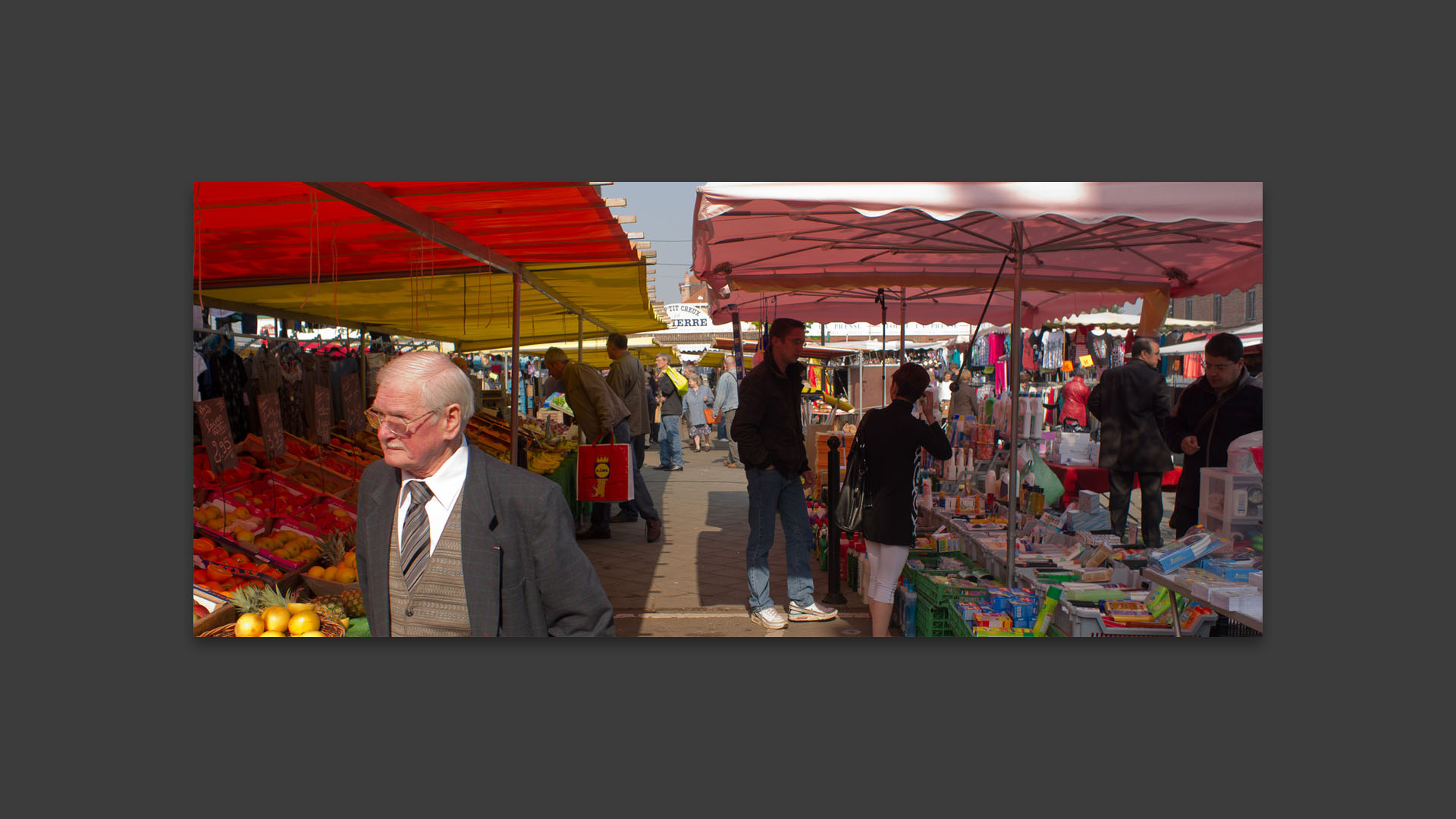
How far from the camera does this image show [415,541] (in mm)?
2266

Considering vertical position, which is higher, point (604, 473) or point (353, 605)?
point (604, 473)

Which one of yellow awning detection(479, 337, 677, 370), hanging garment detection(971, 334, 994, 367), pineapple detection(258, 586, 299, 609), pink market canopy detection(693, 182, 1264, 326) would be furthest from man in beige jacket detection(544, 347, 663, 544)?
hanging garment detection(971, 334, 994, 367)

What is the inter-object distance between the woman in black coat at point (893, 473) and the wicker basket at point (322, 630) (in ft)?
7.55

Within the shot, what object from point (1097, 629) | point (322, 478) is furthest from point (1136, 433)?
point (322, 478)

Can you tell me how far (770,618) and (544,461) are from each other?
3.93 metres

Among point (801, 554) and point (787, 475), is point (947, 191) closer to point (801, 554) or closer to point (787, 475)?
point (787, 475)

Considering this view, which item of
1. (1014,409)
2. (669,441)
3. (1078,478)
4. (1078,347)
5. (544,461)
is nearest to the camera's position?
(1014,409)

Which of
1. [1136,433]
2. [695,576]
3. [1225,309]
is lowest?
[695,576]

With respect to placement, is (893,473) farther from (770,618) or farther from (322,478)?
(322,478)

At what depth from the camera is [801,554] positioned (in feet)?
15.9

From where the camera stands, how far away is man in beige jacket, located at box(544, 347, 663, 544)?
706cm

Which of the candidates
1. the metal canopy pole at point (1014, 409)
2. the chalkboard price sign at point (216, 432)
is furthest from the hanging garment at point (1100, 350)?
the chalkboard price sign at point (216, 432)

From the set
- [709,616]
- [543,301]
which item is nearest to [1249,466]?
[709,616]

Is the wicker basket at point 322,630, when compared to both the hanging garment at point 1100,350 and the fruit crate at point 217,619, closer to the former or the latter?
the fruit crate at point 217,619
